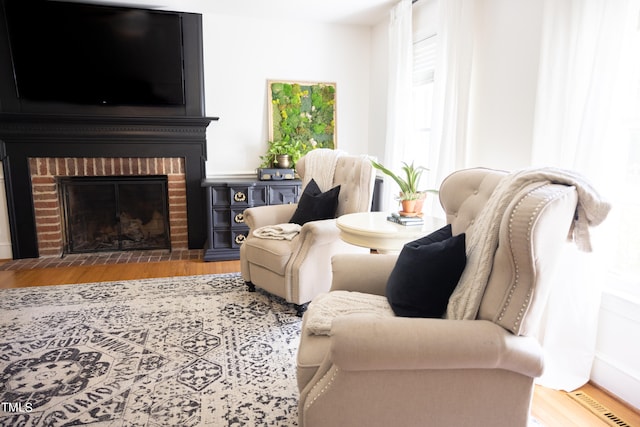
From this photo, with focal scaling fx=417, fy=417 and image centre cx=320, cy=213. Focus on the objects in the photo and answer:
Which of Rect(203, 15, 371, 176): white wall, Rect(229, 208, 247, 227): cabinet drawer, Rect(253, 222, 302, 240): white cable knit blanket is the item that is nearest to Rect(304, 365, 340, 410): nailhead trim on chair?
Rect(253, 222, 302, 240): white cable knit blanket

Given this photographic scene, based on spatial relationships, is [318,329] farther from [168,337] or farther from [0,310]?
[0,310]

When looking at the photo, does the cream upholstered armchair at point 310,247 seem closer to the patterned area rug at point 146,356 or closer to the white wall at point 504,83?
the patterned area rug at point 146,356

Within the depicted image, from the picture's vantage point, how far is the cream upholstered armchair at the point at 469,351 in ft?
3.83

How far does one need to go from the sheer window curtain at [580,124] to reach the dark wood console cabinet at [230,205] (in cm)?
251

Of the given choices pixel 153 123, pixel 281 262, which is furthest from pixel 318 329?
pixel 153 123

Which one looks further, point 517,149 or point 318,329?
point 517,149

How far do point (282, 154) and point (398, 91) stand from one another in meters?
1.31

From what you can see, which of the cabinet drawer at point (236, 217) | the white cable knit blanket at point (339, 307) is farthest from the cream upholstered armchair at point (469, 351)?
the cabinet drawer at point (236, 217)

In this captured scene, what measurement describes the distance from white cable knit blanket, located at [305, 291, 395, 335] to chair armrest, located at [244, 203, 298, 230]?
1525 millimetres

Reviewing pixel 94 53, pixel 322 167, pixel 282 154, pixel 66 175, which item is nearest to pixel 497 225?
pixel 322 167

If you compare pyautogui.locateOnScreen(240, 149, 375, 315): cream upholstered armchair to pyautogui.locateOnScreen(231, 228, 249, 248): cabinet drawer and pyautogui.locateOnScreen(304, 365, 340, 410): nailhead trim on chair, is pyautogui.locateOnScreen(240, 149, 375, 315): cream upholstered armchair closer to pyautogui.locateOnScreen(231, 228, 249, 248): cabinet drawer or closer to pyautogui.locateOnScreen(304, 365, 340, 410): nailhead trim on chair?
pyautogui.locateOnScreen(231, 228, 249, 248): cabinet drawer

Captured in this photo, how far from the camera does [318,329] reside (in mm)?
1546

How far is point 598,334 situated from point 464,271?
1106mm

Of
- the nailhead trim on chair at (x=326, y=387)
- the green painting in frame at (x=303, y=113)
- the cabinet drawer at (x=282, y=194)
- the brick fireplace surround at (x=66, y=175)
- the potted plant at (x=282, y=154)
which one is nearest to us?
the nailhead trim on chair at (x=326, y=387)
